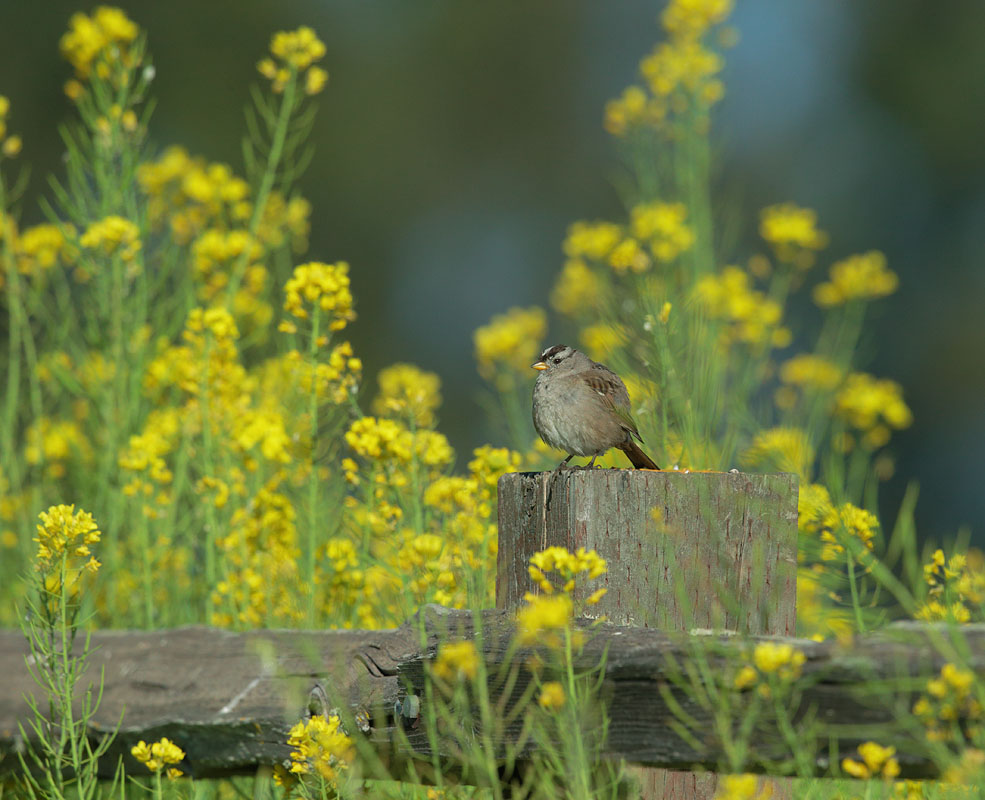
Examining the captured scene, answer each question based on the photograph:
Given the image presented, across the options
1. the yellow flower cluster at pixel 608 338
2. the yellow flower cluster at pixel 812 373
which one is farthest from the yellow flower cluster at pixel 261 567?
the yellow flower cluster at pixel 812 373

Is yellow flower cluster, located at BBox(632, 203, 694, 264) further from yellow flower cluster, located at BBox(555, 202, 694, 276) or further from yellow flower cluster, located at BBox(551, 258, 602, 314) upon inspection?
yellow flower cluster, located at BBox(551, 258, 602, 314)

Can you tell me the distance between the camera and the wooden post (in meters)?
2.17

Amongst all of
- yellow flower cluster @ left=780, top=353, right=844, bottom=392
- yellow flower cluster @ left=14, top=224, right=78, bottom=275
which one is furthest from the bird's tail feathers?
yellow flower cluster @ left=14, top=224, right=78, bottom=275

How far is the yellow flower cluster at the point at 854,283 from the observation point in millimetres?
5441

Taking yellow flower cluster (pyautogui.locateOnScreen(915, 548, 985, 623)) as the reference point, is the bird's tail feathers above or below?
above

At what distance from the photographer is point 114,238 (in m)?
4.34

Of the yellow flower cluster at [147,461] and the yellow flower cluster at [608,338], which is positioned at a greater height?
the yellow flower cluster at [608,338]

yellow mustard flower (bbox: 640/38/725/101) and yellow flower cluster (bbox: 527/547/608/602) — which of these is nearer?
→ yellow flower cluster (bbox: 527/547/608/602)

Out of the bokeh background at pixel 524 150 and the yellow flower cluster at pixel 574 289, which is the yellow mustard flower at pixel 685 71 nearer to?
the yellow flower cluster at pixel 574 289

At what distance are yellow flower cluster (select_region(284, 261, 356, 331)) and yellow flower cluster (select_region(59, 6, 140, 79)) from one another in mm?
1668

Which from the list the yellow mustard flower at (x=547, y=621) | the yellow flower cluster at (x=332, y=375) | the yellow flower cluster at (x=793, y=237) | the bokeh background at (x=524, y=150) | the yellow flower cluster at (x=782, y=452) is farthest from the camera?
the bokeh background at (x=524, y=150)

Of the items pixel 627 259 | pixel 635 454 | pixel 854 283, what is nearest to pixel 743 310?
pixel 854 283

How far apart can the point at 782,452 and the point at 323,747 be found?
Answer: 1.47m

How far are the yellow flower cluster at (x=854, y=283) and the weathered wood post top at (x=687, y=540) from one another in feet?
11.2
